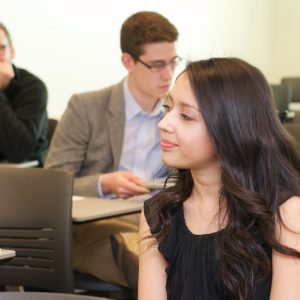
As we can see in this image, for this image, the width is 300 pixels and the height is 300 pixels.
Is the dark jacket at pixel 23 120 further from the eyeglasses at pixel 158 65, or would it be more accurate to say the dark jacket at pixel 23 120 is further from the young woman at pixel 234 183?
the young woman at pixel 234 183

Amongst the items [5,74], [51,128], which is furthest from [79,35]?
[5,74]

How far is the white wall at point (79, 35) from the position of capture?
171 inches

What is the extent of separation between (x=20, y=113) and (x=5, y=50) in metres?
0.38

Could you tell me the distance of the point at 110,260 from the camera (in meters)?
2.27

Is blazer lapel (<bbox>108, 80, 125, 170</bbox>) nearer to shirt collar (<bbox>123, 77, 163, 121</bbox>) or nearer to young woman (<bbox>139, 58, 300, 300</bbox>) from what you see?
shirt collar (<bbox>123, 77, 163, 121</bbox>)

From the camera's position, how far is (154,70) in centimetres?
265

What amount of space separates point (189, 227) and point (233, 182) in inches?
6.9

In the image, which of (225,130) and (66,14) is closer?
(225,130)

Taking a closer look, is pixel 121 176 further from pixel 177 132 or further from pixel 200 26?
A: pixel 200 26

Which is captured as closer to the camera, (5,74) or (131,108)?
(131,108)

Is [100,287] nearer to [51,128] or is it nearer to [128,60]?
[128,60]

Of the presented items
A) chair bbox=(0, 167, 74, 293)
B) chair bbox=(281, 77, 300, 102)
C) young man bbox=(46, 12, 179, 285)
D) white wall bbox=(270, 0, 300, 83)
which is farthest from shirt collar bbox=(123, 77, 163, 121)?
white wall bbox=(270, 0, 300, 83)

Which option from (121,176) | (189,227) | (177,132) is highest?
(177,132)

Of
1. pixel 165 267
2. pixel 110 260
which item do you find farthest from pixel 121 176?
pixel 165 267
